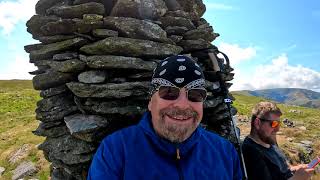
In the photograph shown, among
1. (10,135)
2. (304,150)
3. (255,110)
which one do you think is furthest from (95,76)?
(10,135)

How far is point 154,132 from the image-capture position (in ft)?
21.5

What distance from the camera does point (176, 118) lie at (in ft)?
21.0

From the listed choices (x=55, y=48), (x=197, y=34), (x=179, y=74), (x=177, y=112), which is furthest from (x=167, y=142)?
(x=197, y=34)

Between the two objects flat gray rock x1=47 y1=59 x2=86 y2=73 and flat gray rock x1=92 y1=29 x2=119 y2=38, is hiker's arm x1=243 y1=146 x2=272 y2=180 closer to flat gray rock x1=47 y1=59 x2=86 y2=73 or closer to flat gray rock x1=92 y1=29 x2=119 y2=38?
flat gray rock x1=92 y1=29 x2=119 y2=38

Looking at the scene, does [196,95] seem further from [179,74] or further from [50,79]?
[50,79]

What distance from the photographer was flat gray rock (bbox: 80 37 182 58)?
10.1 metres

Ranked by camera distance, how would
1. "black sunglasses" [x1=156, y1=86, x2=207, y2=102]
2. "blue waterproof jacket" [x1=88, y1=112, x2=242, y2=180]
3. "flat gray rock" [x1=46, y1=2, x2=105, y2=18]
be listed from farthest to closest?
"flat gray rock" [x1=46, y1=2, x2=105, y2=18] < "black sunglasses" [x1=156, y1=86, x2=207, y2=102] < "blue waterproof jacket" [x1=88, y1=112, x2=242, y2=180]

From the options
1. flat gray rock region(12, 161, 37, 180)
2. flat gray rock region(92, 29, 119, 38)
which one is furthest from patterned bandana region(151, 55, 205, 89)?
flat gray rock region(12, 161, 37, 180)

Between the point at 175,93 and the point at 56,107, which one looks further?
the point at 56,107

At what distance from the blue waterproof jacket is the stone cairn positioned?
11.3 feet

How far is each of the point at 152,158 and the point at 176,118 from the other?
836 millimetres

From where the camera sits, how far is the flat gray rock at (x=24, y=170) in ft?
67.0

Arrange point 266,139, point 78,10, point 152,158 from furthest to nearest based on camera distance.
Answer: point 78,10 < point 266,139 < point 152,158

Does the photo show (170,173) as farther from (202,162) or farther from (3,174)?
(3,174)
